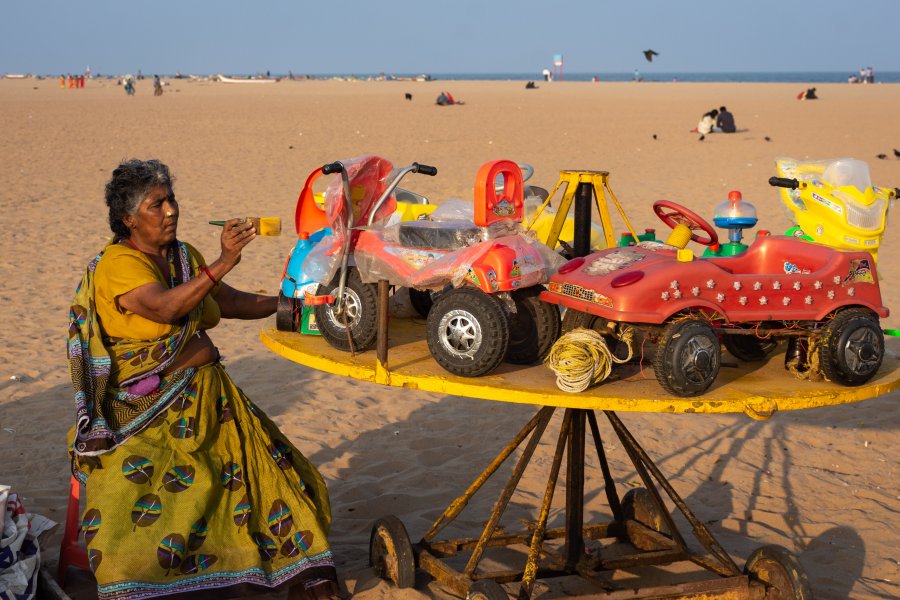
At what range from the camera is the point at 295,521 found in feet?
11.5

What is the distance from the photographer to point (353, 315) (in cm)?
336

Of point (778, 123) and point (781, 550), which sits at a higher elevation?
point (778, 123)

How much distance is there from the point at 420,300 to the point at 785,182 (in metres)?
1.45

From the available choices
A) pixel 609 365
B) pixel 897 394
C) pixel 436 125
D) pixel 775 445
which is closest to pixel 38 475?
pixel 609 365

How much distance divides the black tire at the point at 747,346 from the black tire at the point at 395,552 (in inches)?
55.8

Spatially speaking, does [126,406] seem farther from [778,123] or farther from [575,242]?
[778,123]

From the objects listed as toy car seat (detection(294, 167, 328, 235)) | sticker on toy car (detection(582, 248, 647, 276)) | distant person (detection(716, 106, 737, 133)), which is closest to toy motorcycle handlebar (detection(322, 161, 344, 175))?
toy car seat (detection(294, 167, 328, 235))

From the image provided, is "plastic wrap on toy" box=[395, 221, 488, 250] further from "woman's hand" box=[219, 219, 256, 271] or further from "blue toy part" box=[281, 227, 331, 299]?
"woman's hand" box=[219, 219, 256, 271]

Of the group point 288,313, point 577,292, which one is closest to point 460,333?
point 577,292

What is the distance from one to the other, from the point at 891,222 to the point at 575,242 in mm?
10524

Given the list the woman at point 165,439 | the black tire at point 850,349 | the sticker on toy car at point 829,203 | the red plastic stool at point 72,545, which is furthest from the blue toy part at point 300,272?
the sticker on toy car at point 829,203

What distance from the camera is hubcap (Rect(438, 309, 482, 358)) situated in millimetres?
2980

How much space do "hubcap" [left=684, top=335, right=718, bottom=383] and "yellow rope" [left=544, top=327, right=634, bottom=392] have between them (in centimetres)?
22

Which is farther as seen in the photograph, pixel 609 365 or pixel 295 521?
pixel 295 521
